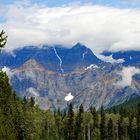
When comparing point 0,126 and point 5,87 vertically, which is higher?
point 5,87

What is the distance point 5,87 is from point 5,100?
2.03 metres

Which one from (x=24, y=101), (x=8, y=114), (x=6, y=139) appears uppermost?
(x=24, y=101)

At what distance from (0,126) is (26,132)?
58541mm

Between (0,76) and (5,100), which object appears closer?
(0,76)

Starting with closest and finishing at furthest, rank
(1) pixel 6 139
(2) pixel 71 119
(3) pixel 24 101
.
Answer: (1) pixel 6 139 < (3) pixel 24 101 < (2) pixel 71 119

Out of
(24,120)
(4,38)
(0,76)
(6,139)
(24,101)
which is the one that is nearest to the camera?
(4,38)

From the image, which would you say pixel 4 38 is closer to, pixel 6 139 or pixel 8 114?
pixel 6 139

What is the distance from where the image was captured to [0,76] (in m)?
43.8

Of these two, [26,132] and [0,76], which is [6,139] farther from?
[26,132]

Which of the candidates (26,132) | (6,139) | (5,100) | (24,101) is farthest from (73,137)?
(6,139)

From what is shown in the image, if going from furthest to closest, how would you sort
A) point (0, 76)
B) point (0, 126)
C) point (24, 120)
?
point (24, 120) < point (0, 126) < point (0, 76)

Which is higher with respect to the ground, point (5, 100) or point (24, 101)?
point (24, 101)

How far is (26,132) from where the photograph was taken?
392ft

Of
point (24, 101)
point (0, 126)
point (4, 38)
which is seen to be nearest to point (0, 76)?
point (4, 38)
